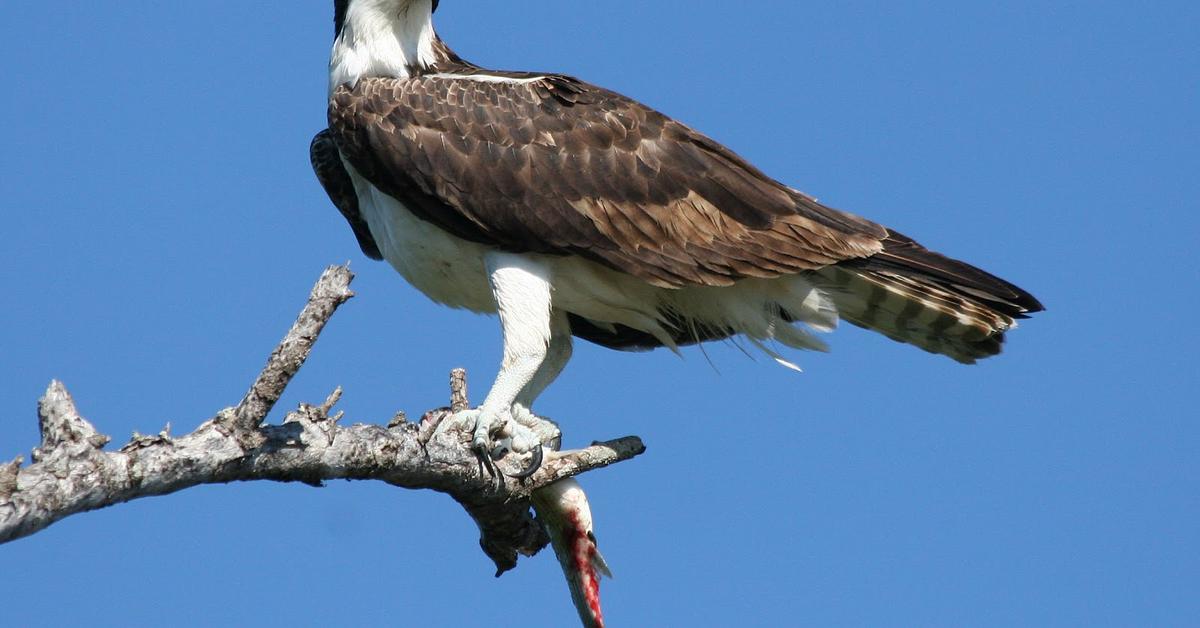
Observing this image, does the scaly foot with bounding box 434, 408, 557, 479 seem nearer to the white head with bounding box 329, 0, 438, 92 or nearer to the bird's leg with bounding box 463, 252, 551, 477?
the bird's leg with bounding box 463, 252, 551, 477

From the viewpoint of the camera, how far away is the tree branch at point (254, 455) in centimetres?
504

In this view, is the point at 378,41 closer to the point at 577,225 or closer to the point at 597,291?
the point at 577,225

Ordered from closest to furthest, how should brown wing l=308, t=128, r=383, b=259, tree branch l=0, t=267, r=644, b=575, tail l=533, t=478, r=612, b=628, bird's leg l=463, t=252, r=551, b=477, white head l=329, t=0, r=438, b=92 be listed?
tree branch l=0, t=267, r=644, b=575 → bird's leg l=463, t=252, r=551, b=477 → tail l=533, t=478, r=612, b=628 → white head l=329, t=0, r=438, b=92 → brown wing l=308, t=128, r=383, b=259

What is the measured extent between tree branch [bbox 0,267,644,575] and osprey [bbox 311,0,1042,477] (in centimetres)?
47

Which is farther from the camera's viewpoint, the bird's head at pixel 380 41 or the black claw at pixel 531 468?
the bird's head at pixel 380 41

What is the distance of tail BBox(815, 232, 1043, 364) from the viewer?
7902 millimetres

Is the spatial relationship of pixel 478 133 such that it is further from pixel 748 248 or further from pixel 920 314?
pixel 920 314

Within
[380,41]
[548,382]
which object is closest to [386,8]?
[380,41]

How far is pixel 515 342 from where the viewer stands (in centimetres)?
744

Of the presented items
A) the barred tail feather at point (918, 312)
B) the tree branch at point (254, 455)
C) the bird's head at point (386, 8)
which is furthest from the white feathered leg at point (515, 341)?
the barred tail feather at point (918, 312)

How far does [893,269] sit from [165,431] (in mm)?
3965

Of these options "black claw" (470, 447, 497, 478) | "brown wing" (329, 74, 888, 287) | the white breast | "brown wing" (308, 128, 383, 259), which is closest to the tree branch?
"black claw" (470, 447, 497, 478)

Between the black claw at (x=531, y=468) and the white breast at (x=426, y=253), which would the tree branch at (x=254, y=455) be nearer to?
the black claw at (x=531, y=468)

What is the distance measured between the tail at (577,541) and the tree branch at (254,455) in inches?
19.0
